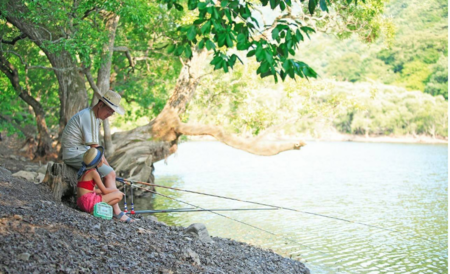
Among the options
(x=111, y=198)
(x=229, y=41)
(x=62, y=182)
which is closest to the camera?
(x=229, y=41)

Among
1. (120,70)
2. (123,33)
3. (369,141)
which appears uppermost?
(123,33)

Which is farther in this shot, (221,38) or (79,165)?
(79,165)

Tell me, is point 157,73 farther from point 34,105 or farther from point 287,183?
point 287,183

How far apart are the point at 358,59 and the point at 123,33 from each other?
9178 centimetres

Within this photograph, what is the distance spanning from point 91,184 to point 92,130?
0.68 meters

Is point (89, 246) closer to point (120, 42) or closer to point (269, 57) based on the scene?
point (269, 57)

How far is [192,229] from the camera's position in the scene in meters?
6.54

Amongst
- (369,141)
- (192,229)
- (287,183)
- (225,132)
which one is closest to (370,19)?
(225,132)

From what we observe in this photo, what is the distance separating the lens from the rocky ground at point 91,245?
3930mm

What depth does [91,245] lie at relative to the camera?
176 inches

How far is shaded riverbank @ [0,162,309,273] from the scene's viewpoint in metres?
3.92

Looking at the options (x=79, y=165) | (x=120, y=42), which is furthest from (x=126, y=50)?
(x=79, y=165)

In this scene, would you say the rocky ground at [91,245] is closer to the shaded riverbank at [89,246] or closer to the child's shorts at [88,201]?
the shaded riverbank at [89,246]

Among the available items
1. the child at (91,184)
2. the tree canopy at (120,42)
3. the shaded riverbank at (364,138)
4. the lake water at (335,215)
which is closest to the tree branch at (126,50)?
the tree canopy at (120,42)
